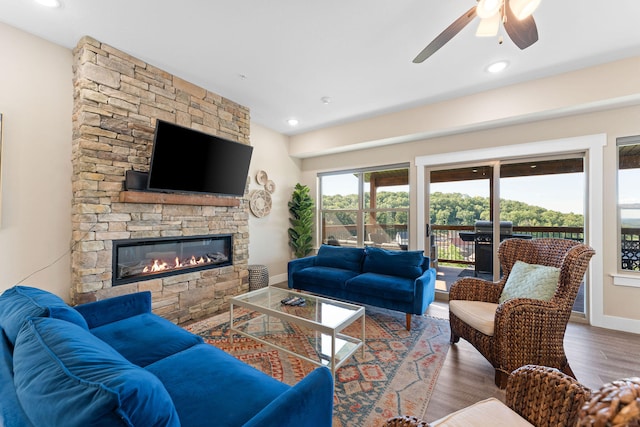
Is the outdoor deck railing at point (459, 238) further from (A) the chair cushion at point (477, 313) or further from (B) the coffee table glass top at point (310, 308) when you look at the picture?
(B) the coffee table glass top at point (310, 308)

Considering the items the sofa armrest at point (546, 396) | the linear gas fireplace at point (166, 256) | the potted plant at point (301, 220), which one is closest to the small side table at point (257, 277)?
the linear gas fireplace at point (166, 256)

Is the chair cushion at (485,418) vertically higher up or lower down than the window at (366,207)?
lower down

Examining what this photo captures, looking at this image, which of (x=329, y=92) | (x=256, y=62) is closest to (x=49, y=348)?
(x=256, y=62)

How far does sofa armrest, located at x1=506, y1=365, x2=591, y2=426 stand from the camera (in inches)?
38.1

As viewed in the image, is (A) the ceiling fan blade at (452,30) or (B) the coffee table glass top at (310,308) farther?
(B) the coffee table glass top at (310,308)

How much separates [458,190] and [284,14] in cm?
324

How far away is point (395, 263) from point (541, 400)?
7.79ft

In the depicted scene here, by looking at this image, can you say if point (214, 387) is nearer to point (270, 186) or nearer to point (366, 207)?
point (270, 186)

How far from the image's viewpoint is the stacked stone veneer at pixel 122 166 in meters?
2.45

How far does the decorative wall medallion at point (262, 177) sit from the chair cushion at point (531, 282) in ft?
11.9

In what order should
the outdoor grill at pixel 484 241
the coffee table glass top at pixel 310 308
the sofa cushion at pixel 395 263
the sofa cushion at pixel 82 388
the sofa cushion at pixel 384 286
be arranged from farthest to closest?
the outdoor grill at pixel 484 241 < the sofa cushion at pixel 395 263 < the sofa cushion at pixel 384 286 < the coffee table glass top at pixel 310 308 < the sofa cushion at pixel 82 388

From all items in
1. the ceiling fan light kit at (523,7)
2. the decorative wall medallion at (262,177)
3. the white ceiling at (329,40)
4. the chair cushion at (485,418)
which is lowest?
the chair cushion at (485,418)

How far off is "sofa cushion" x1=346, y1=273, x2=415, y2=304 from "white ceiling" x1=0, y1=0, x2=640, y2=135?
7.65 feet

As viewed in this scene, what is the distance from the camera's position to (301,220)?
16.5 ft
